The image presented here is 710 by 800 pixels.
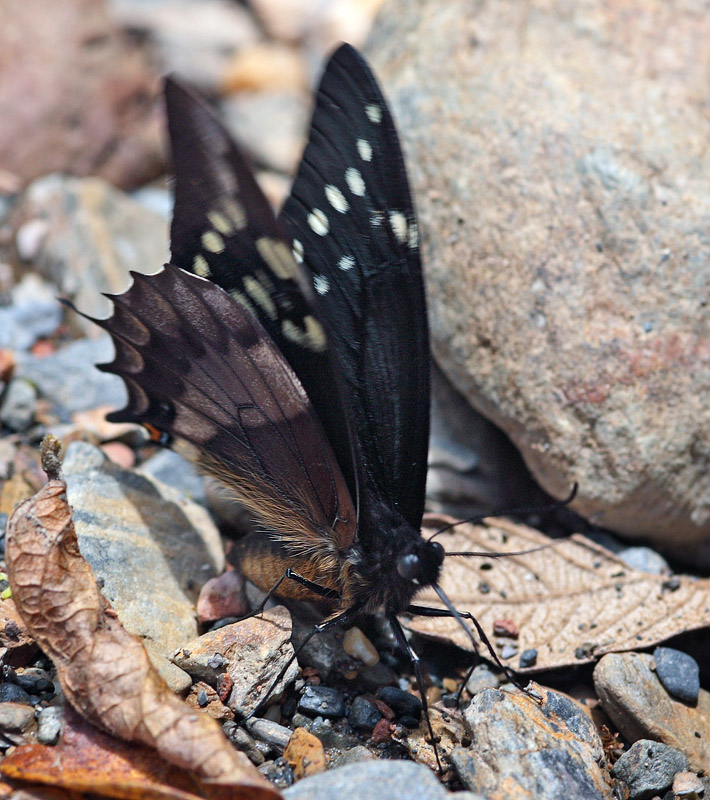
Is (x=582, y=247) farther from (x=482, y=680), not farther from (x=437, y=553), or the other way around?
(x=482, y=680)

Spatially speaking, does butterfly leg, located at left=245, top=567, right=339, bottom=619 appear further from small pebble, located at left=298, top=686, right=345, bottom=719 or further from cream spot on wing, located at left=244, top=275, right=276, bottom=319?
cream spot on wing, located at left=244, top=275, right=276, bottom=319

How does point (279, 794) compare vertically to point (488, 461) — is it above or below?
below

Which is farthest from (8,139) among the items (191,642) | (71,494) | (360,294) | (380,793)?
(380,793)

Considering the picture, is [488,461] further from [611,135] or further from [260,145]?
[260,145]

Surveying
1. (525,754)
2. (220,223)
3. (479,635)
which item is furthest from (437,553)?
(220,223)

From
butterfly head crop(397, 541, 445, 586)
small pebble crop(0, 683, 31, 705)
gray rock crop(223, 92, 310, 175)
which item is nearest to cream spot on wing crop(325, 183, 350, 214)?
butterfly head crop(397, 541, 445, 586)

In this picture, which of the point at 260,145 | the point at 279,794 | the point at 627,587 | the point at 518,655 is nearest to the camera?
the point at 279,794
